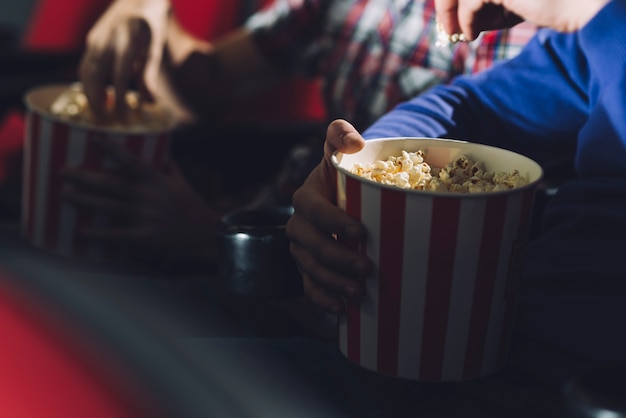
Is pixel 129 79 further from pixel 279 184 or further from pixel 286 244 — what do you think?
pixel 286 244

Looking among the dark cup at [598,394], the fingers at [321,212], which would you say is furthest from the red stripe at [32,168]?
the dark cup at [598,394]

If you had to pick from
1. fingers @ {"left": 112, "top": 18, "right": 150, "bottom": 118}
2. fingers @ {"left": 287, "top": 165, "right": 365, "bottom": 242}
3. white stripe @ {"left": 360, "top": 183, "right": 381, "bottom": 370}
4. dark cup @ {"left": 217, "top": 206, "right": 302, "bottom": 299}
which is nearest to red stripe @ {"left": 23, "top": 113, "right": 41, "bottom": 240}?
fingers @ {"left": 112, "top": 18, "right": 150, "bottom": 118}

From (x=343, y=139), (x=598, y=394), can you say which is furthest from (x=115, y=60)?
(x=598, y=394)

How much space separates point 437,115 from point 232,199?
71 cm

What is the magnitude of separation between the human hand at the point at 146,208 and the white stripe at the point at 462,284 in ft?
1.75

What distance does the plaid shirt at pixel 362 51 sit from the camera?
129cm

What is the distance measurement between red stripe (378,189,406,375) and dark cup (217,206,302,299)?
0.46ft

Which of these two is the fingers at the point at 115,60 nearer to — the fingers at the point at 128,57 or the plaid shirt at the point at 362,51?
the fingers at the point at 128,57

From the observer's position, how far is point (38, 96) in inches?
44.3

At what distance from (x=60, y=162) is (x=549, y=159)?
24.5 inches

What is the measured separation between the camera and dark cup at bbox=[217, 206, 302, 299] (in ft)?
2.50

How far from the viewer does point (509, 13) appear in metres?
0.69

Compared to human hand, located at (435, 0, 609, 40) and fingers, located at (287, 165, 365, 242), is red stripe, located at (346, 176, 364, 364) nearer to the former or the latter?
fingers, located at (287, 165, 365, 242)

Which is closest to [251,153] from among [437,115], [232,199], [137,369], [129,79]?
[232,199]
